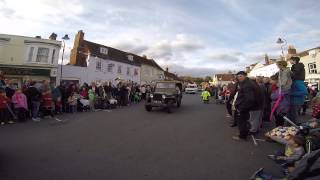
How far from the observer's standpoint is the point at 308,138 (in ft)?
17.1

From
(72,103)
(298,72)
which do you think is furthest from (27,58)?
(298,72)

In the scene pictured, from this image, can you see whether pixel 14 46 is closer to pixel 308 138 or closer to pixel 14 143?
pixel 14 143

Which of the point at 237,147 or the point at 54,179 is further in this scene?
the point at 237,147

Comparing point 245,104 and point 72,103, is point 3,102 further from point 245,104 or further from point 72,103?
point 245,104

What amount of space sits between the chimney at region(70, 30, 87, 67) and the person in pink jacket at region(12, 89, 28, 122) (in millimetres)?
27910

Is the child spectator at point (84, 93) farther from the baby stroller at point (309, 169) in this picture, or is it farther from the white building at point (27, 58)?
the baby stroller at point (309, 169)

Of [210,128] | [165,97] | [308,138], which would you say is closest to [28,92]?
[165,97]

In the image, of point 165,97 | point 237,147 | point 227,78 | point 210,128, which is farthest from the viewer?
point 227,78

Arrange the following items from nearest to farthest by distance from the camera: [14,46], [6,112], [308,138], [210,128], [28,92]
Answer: [308,138]
[210,128]
[6,112]
[28,92]
[14,46]

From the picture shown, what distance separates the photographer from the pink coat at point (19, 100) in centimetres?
1214

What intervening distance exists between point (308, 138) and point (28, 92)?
39.6 feet

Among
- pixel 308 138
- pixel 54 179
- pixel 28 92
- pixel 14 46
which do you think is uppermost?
pixel 14 46

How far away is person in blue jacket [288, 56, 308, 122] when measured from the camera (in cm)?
762

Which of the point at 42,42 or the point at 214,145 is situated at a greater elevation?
the point at 42,42
